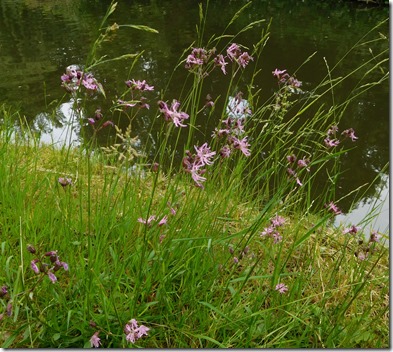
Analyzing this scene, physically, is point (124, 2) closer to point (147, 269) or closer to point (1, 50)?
point (1, 50)

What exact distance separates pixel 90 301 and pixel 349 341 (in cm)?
80

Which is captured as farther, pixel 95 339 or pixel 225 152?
pixel 225 152

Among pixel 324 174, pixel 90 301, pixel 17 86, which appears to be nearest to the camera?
pixel 90 301

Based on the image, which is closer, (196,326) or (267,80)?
(196,326)

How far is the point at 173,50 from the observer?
10.0 meters

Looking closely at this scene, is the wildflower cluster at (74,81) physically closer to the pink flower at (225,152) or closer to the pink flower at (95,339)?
the pink flower at (225,152)

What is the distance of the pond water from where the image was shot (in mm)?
5320

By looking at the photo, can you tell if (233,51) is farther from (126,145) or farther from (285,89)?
(126,145)

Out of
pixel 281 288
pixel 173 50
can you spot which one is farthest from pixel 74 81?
pixel 173 50

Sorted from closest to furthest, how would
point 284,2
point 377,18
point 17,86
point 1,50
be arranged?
point 17,86, point 1,50, point 377,18, point 284,2

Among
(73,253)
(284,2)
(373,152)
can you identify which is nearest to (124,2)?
(284,2)

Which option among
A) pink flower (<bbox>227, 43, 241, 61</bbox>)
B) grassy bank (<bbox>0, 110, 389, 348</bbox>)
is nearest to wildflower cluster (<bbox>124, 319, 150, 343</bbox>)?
grassy bank (<bbox>0, 110, 389, 348</bbox>)

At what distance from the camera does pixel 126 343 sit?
4.74 feet

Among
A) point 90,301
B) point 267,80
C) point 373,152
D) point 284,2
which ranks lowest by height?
point 284,2
